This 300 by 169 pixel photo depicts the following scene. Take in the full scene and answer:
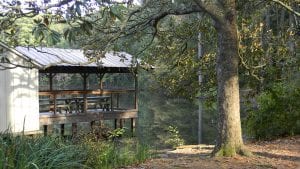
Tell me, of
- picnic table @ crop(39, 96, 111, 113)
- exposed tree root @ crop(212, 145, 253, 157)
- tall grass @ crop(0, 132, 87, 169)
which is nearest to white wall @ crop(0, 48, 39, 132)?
picnic table @ crop(39, 96, 111, 113)

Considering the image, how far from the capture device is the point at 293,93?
43.7 feet

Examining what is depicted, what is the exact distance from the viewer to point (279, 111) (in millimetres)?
13352

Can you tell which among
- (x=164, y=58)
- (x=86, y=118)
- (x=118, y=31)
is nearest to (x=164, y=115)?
(x=86, y=118)

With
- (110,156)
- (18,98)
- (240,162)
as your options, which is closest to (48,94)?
(18,98)

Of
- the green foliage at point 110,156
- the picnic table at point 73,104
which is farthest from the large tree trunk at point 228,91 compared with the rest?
the picnic table at point 73,104

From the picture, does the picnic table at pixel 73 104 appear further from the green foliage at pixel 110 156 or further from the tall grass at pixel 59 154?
the tall grass at pixel 59 154

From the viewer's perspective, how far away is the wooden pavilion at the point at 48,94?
15.8 meters

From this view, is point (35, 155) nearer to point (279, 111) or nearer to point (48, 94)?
point (279, 111)

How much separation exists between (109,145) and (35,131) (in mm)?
8793

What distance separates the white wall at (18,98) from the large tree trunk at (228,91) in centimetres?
850

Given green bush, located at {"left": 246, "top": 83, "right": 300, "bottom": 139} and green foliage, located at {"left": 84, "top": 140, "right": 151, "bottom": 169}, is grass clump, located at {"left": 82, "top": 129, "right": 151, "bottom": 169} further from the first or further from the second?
green bush, located at {"left": 246, "top": 83, "right": 300, "bottom": 139}

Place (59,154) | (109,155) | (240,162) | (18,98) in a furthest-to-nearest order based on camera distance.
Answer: (18,98), (109,155), (240,162), (59,154)

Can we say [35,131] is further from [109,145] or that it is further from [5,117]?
[109,145]

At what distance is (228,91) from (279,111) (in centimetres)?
522
